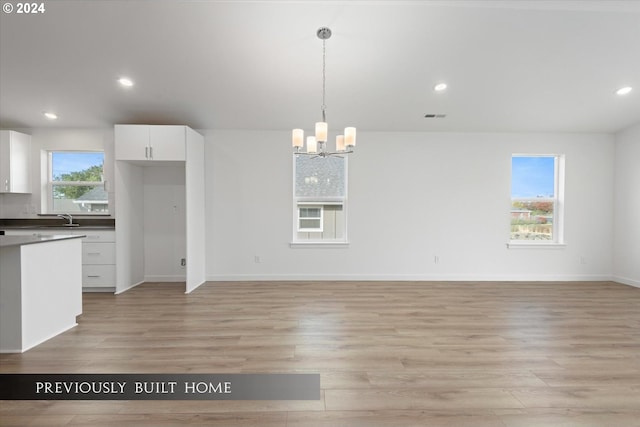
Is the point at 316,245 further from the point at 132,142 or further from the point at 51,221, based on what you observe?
the point at 51,221

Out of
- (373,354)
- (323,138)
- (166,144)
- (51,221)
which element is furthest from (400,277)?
(51,221)

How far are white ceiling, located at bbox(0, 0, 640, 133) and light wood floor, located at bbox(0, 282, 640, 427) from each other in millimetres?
2691

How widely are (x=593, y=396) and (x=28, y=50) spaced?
19.6ft

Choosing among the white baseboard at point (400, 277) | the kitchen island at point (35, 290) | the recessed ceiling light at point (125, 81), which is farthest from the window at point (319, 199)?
the kitchen island at point (35, 290)

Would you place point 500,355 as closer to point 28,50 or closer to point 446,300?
point 446,300

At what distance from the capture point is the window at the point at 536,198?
526 centimetres

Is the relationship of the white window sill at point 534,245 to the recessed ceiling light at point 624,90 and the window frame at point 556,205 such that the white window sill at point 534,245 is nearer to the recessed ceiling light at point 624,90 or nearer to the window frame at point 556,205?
the window frame at point 556,205

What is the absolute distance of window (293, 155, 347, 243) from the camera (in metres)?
5.12

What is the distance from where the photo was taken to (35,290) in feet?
8.62

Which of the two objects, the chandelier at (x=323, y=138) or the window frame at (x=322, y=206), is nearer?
the chandelier at (x=323, y=138)

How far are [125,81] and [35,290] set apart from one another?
8.56 ft

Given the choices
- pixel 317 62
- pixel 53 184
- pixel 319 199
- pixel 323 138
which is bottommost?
pixel 319 199

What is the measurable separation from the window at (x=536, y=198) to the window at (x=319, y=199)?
9.97ft

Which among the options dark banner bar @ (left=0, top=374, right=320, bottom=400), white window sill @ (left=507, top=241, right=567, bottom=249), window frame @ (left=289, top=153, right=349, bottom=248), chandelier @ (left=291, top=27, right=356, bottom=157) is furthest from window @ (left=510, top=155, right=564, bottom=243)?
dark banner bar @ (left=0, top=374, right=320, bottom=400)
